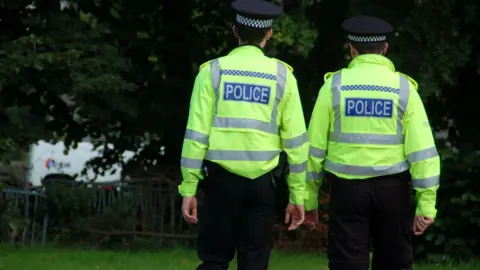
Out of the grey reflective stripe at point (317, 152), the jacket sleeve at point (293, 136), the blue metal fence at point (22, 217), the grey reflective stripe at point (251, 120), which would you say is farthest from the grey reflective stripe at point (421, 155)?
the blue metal fence at point (22, 217)

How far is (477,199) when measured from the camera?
12.0 metres

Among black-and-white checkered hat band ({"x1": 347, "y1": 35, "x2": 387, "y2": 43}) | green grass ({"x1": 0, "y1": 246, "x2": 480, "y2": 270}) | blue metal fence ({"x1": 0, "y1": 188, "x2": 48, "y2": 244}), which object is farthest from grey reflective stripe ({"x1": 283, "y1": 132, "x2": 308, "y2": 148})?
blue metal fence ({"x1": 0, "y1": 188, "x2": 48, "y2": 244})

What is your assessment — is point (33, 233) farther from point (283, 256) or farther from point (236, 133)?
→ point (236, 133)

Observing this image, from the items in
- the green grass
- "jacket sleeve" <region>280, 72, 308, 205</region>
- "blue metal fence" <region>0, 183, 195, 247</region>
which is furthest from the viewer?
"blue metal fence" <region>0, 183, 195, 247</region>

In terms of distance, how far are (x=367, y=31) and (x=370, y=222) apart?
3.72ft

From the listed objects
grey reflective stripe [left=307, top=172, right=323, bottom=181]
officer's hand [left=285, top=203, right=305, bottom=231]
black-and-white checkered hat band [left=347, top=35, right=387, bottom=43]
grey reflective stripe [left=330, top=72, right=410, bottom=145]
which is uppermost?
black-and-white checkered hat band [left=347, top=35, right=387, bottom=43]

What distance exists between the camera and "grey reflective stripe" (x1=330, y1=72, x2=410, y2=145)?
20.6 feet

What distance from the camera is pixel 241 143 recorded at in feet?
19.8

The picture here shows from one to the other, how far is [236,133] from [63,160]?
20315 millimetres

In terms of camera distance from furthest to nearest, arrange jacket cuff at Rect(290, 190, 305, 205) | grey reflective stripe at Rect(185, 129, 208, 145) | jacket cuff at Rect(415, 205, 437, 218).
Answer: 1. jacket cuff at Rect(415, 205, 437, 218)
2. jacket cuff at Rect(290, 190, 305, 205)
3. grey reflective stripe at Rect(185, 129, 208, 145)

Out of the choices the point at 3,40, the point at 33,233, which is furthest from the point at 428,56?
the point at 33,233

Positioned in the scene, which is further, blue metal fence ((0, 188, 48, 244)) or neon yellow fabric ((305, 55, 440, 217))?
blue metal fence ((0, 188, 48, 244))

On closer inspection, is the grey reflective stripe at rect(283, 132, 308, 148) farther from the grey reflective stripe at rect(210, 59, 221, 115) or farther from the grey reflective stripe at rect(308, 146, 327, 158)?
the grey reflective stripe at rect(210, 59, 221, 115)

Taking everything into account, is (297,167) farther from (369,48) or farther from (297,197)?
(369,48)
